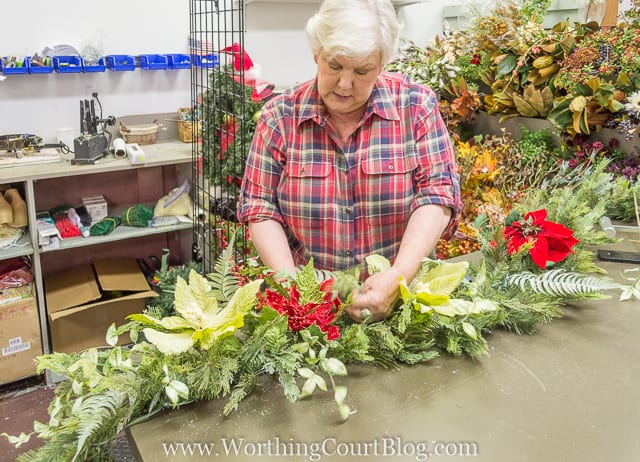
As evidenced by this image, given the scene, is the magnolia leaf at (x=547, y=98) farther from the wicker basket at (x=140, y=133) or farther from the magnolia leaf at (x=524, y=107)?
the wicker basket at (x=140, y=133)

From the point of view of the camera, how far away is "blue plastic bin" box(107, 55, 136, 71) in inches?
122

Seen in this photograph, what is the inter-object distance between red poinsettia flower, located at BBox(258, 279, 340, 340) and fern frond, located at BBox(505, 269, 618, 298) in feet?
1.63

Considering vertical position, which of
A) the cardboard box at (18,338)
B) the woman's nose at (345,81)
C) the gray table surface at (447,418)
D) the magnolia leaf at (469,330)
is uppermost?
the woman's nose at (345,81)

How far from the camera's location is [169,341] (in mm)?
966

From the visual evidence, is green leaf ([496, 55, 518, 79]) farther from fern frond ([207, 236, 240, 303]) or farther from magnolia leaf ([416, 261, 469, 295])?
fern frond ([207, 236, 240, 303])

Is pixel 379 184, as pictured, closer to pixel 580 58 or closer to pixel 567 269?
pixel 567 269

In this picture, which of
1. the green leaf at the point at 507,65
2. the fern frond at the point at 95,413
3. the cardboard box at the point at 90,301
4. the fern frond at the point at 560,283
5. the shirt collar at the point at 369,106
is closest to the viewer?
the fern frond at the point at 95,413

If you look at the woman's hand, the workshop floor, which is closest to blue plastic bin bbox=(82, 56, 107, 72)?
the workshop floor

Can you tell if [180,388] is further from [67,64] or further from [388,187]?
[67,64]

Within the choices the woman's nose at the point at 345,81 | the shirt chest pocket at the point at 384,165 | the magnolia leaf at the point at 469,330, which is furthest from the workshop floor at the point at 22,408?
the magnolia leaf at the point at 469,330

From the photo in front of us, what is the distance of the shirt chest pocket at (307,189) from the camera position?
1.57 meters

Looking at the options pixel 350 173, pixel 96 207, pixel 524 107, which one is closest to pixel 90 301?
pixel 96 207

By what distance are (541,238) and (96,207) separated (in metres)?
2.49

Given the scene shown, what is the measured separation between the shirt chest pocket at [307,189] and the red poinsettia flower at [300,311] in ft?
1.57
